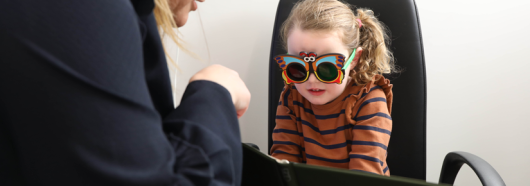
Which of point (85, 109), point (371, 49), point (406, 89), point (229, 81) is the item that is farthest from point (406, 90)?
point (85, 109)

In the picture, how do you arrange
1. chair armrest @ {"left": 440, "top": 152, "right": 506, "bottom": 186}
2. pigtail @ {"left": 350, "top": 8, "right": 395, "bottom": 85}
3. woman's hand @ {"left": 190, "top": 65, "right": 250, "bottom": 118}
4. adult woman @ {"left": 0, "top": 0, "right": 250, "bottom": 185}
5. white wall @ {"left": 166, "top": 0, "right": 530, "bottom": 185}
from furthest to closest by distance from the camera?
1. white wall @ {"left": 166, "top": 0, "right": 530, "bottom": 185}
2. pigtail @ {"left": 350, "top": 8, "right": 395, "bottom": 85}
3. chair armrest @ {"left": 440, "top": 152, "right": 506, "bottom": 186}
4. woman's hand @ {"left": 190, "top": 65, "right": 250, "bottom": 118}
5. adult woman @ {"left": 0, "top": 0, "right": 250, "bottom": 185}

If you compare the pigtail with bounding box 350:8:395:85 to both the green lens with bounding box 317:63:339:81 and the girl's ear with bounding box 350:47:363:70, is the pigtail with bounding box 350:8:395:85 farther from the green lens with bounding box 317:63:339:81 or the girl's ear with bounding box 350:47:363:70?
the green lens with bounding box 317:63:339:81

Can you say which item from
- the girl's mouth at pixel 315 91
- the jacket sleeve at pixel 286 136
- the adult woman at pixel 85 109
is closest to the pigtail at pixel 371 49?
the girl's mouth at pixel 315 91

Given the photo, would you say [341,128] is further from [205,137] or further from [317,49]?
[205,137]

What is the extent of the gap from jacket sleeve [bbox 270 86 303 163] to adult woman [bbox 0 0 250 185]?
2.17ft

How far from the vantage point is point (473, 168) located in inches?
32.0

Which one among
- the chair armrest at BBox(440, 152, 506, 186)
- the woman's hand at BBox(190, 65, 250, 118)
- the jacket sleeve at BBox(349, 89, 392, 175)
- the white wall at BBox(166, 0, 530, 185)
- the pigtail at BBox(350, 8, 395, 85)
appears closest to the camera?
the woman's hand at BBox(190, 65, 250, 118)

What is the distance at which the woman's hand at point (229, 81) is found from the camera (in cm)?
49

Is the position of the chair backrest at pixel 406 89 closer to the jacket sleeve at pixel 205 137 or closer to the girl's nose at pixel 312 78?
the girl's nose at pixel 312 78

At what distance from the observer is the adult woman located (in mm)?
299

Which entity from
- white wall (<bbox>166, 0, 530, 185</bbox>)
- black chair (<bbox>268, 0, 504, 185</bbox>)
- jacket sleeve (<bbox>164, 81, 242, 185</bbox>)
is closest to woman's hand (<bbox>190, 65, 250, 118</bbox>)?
jacket sleeve (<bbox>164, 81, 242, 185</bbox>)

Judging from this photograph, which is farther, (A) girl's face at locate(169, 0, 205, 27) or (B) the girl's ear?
(B) the girl's ear

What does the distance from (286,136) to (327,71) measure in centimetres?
28

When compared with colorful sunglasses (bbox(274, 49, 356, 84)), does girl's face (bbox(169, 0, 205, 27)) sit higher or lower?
higher
